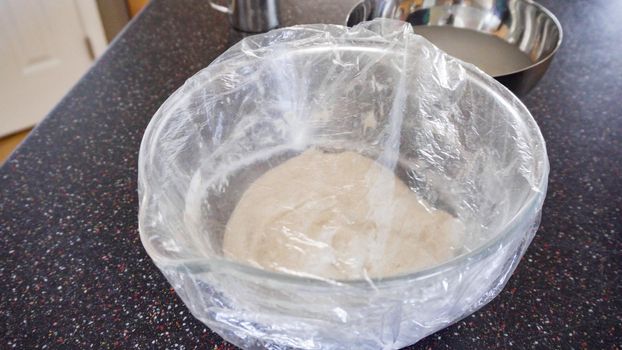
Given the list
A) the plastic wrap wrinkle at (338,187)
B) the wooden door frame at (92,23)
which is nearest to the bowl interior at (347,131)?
the plastic wrap wrinkle at (338,187)

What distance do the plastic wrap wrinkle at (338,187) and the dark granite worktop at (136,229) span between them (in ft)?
0.24

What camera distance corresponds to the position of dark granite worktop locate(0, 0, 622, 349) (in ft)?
1.51

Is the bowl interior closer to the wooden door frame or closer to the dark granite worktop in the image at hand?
the dark granite worktop

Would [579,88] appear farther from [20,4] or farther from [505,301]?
[20,4]

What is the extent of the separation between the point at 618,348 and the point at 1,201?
63cm

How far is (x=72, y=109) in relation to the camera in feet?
2.29

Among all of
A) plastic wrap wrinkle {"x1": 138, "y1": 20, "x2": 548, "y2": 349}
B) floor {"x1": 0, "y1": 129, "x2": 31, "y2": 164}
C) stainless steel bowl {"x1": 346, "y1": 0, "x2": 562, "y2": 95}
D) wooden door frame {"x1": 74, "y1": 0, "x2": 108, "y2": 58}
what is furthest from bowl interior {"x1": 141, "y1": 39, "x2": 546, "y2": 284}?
floor {"x1": 0, "y1": 129, "x2": 31, "y2": 164}

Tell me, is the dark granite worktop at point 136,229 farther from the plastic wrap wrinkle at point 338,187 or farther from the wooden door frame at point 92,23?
the wooden door frame at point 92,23

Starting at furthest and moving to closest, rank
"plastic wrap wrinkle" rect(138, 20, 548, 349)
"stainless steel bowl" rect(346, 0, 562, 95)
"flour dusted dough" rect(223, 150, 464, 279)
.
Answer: "stainless steel bowl" rect(346, 0, 562, 95) → "flour dusted dough" rect(223, 150, 464, 279) → "plastic wrap wrinkle" rect(138, 20, 548, 349)

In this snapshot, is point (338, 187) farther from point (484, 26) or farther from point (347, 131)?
point (484, 26)

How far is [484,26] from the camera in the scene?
800 millimetres

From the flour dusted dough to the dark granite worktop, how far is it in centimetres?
8

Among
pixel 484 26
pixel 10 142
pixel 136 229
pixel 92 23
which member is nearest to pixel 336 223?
pixel 136 229

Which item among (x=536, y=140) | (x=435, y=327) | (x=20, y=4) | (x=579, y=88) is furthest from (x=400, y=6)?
(x=20, y=4)
